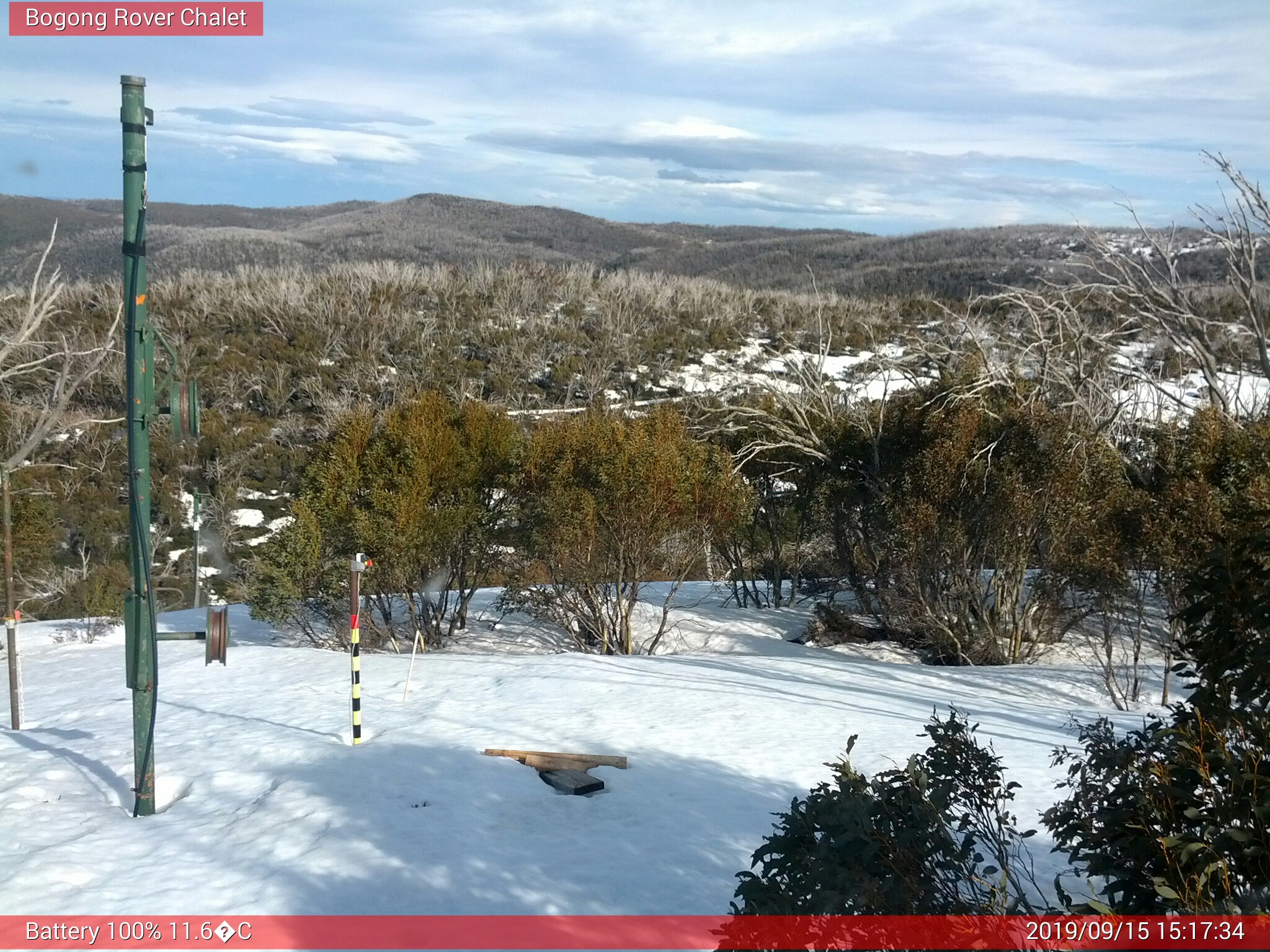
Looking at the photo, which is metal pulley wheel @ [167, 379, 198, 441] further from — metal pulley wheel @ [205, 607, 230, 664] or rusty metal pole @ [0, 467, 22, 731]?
rusty metal pole @ [0, 467, 22, 731]

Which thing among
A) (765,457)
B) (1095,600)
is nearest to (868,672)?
(1095,600)

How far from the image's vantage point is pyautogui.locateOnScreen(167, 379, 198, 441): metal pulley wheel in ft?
Result: 19.3

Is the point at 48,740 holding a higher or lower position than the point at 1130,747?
lower

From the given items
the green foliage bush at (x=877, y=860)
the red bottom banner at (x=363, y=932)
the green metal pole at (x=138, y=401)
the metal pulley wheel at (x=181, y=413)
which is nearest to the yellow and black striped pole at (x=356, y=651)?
the green metal pole at (x=138, y=401)

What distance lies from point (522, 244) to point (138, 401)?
96302 millimetres

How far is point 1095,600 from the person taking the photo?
11.6 metres

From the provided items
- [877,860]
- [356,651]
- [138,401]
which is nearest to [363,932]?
[877,860]

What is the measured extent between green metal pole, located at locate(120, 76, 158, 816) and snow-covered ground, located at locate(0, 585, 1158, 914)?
0.96 m

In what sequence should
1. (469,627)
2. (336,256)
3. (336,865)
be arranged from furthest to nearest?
(336,256)
(469,627)
(336,865)

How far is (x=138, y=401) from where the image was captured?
231 inches

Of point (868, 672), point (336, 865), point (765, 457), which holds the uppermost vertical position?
point (765, 457)

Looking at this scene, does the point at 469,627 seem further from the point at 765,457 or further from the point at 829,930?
the point at 829,930

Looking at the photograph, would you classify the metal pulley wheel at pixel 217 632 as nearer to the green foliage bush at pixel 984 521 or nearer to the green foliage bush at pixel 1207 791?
the green foliage bush at pixel 1207 791

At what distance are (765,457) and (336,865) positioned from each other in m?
12.3
